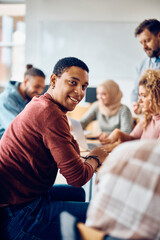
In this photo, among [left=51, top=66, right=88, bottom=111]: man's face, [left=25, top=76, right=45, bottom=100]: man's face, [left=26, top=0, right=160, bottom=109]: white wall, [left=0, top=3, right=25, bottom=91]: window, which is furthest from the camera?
[left=0, top=3, right=25, bottom=91]: window

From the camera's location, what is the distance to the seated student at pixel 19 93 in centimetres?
202

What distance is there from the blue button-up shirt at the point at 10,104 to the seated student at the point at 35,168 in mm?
965

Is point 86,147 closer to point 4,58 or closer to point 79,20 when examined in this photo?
point 79,20

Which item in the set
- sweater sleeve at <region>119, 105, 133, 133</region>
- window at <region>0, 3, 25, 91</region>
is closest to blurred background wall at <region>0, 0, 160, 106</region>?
window at <region>0, 3, 25, 91</region>

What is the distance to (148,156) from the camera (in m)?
0.54

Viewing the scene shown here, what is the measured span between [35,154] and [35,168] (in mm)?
53

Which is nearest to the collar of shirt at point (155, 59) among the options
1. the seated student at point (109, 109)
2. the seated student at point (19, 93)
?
the seated student at point (109, 109)

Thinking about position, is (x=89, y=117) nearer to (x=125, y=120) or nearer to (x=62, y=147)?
(x=125, y=120)

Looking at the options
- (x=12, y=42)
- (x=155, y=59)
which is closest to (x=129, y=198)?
(x=155, y=59)

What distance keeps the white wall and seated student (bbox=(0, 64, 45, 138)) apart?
278 centimetres

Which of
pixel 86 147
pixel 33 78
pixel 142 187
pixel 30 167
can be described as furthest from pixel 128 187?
pixel 33 78

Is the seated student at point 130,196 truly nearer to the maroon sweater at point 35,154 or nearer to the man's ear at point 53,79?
the maroon sweater at point 35,154

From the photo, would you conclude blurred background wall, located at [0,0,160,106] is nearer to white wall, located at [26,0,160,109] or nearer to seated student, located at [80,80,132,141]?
white wall, located at [26,0,160,109]

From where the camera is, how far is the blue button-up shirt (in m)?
1.96
